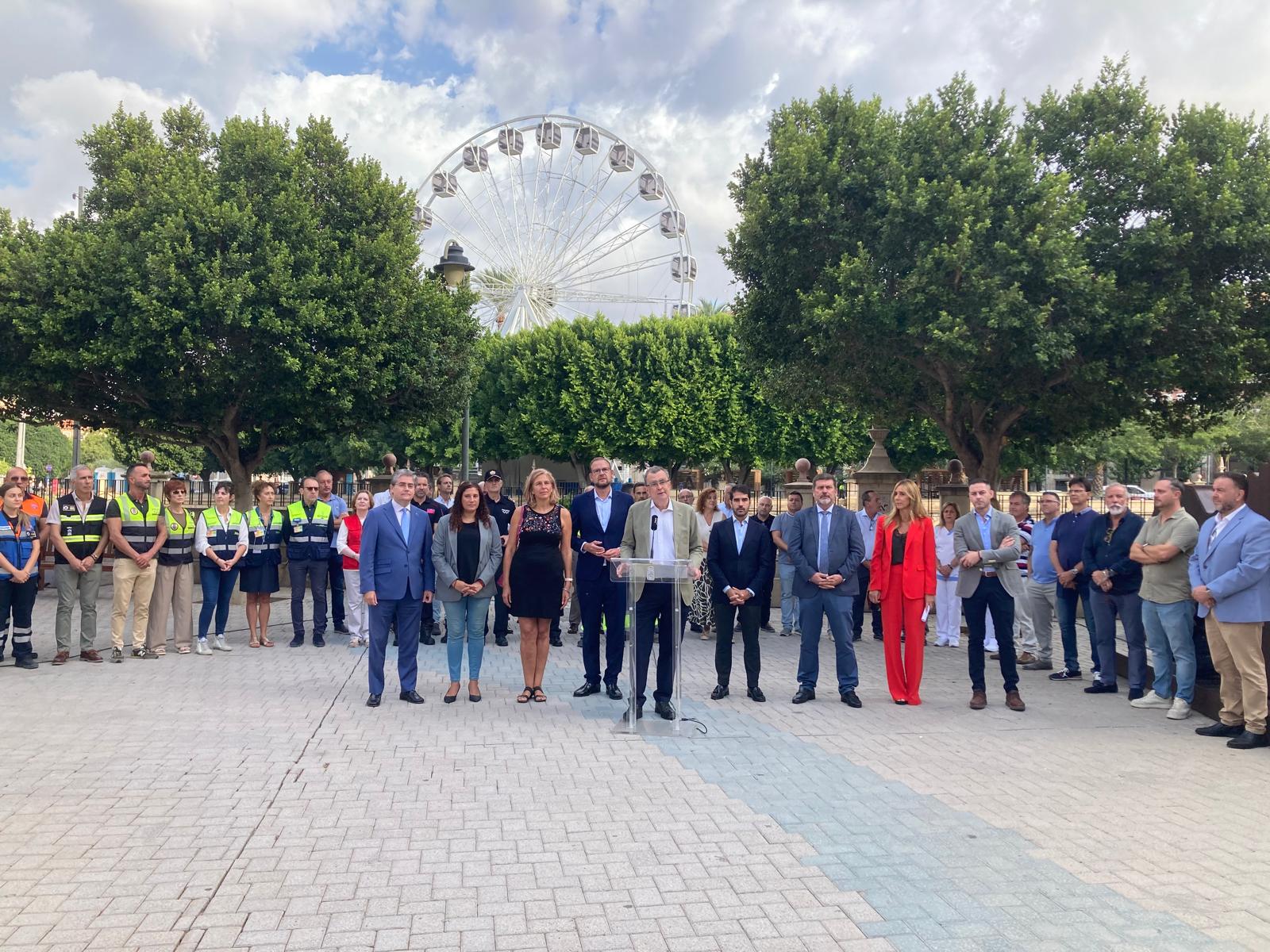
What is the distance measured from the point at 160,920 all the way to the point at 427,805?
1.70 m

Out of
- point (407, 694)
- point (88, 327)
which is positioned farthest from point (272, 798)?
point (88, 327)

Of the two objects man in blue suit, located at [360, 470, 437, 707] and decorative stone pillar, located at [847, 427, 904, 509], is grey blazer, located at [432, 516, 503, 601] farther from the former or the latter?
decorative stone pillar, located at [847, 427, 904, 509]

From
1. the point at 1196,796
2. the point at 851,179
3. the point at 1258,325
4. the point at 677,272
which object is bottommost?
the point at 1196,796

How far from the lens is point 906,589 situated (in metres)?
8.45

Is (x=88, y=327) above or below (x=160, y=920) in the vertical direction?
above

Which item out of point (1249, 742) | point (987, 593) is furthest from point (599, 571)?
point (1249, 742)

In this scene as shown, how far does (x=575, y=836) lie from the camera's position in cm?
491

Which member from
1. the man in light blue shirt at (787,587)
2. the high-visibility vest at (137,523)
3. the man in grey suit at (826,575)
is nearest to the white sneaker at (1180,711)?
the man in grey suit at (826,575)

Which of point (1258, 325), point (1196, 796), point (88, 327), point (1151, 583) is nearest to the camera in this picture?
point (1196, 796)

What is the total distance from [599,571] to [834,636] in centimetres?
214

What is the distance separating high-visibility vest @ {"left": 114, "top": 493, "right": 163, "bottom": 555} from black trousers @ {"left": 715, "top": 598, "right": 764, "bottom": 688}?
6.18 m

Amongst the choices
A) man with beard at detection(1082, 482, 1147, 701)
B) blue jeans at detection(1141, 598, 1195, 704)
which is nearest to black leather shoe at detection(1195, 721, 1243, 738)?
blue jeans at detection(1141, 598, 1195, 704)

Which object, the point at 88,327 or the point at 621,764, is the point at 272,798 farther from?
the point at 88,327

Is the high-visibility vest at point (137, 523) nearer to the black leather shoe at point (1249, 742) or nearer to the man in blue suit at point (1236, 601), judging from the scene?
the man in blue suit at point (1236, 601)
